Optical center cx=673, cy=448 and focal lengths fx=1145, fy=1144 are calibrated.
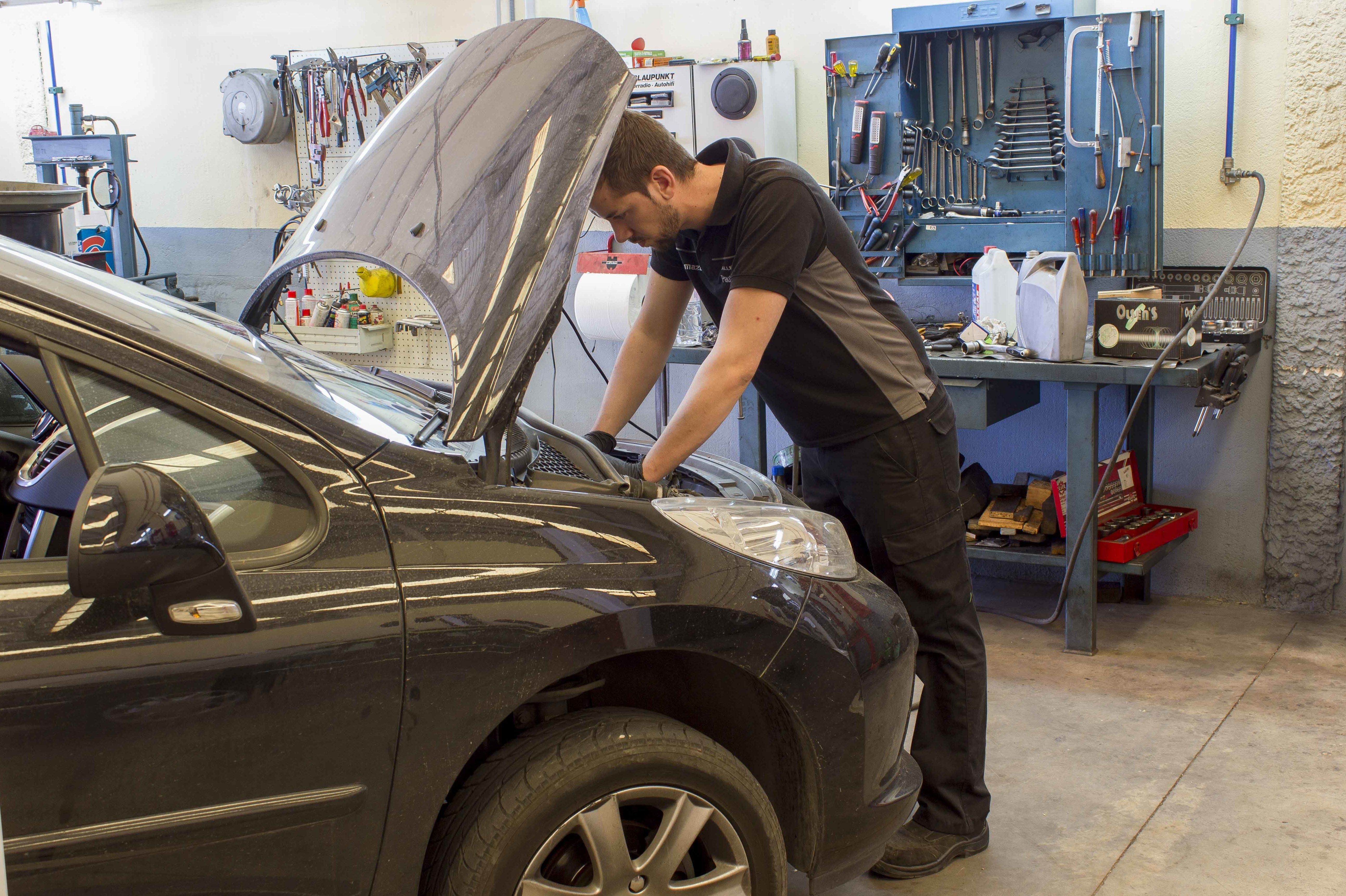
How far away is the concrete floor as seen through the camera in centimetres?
242

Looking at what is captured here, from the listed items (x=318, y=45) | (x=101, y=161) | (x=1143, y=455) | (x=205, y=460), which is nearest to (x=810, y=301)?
(x=205, y=460)

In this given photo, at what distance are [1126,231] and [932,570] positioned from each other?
6.56 feet

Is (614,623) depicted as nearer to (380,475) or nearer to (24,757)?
(380,475)

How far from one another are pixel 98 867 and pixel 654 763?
2.41ft

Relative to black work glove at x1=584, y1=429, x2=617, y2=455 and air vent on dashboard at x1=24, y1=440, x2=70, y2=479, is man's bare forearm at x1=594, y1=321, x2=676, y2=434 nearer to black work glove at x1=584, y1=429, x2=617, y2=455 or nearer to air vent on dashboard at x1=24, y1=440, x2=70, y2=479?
black work glove at x1=584, y1=429, x2=617, y2=455

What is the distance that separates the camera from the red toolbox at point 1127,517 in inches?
147

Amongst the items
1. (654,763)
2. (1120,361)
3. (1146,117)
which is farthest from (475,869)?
(1146,117)

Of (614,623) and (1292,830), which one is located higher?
(614,623)

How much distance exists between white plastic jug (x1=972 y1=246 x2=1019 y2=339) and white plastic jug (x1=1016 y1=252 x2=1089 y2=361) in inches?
8.1

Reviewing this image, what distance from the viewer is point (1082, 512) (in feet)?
11.8

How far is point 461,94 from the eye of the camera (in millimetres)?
1947

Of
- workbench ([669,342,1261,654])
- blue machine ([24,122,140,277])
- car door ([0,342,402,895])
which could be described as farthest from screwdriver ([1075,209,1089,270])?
blue machine ([24,122,140,277])

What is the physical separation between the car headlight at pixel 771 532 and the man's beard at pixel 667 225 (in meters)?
0.53

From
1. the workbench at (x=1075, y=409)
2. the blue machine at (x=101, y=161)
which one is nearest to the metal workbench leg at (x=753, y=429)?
the workbench at (x=1075, y=409)
